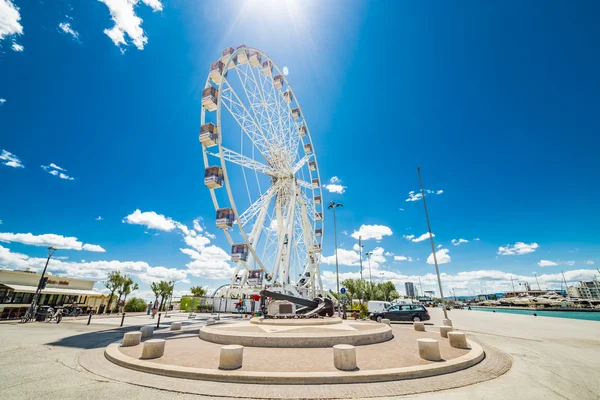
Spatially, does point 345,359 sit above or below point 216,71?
below

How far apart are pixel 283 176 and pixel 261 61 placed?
47.6 ft

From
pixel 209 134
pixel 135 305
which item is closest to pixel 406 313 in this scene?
pixel 209 134

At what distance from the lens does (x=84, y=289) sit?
4481 cm

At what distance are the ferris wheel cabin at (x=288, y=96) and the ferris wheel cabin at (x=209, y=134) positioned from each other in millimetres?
15829

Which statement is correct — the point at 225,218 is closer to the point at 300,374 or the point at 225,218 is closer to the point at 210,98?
the point at 210,98

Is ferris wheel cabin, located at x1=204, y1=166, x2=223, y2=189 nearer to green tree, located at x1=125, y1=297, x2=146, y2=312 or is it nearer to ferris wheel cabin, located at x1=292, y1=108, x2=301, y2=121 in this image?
ferris wheel cabin, located at x1=292, y1=108, x2=301, y2=121

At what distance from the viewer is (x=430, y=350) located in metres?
8.42

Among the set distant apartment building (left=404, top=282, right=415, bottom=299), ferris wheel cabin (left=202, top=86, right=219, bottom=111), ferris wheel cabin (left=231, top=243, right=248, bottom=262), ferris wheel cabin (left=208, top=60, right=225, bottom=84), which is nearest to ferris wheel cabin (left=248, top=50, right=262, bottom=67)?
ferris wheel cabin (left=208, top=60, right=225, bottom=84)

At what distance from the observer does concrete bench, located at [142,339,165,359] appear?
8539 mm

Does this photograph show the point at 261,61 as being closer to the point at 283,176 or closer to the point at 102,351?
the point at 283,176

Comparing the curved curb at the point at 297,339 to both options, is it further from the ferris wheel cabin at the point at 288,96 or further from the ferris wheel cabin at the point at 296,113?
the ferris wheel cabin at the point at 296,113

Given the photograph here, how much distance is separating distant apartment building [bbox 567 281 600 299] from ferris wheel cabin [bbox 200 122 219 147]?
172m

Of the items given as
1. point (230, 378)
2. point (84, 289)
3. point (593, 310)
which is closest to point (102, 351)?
point (230, 378)

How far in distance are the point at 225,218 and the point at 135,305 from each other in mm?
38569
